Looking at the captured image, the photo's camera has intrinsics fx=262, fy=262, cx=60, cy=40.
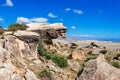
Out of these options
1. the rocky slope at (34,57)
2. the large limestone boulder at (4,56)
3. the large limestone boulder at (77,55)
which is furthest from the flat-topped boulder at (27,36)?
the large limestone boulder at (4,56)

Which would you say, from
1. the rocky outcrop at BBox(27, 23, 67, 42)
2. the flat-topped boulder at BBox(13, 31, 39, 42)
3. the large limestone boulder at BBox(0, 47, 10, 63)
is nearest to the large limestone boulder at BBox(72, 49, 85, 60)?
the rocky outcrop at BBox(27, 23, 67, 42)

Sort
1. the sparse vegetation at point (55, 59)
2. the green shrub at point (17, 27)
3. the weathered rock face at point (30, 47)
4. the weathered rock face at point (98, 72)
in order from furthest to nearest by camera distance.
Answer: the green shrub at point (17, 27)
the sparse vegetation at point (55, 59)
the weathered rock face at point (30, 47)
the weathered rock face at point (98, 72)

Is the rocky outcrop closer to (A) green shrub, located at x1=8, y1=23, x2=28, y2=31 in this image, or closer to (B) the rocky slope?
(B) the rocky slope

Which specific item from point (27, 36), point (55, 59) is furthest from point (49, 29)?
point (27, 36)

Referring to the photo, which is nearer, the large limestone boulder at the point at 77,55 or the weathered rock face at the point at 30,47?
the weathered rock face at the point at 30,47

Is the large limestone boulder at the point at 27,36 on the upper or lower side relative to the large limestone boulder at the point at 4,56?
upper

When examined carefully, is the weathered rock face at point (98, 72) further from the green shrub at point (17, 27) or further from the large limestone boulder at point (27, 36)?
the green shrub at point (17, 27)

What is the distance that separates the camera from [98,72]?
45.3 ft

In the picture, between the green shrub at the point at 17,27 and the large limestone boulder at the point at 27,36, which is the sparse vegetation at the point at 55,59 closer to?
the large limestone boulder at the point at 27,36

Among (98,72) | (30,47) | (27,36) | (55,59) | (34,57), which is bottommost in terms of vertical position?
(55,59)

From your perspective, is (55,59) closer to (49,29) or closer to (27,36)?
(49,29)

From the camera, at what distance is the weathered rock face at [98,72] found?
1377 centimetres

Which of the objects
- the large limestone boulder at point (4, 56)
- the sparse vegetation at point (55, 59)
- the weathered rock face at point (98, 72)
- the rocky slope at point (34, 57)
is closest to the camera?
the weathered rock face at point (98, 72)

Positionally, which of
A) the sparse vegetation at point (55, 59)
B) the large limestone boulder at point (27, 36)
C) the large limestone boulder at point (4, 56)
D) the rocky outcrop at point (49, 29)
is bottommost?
the sparse vegetation at point (55, 59)
